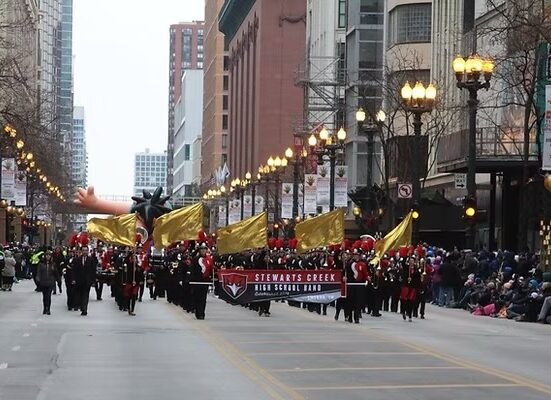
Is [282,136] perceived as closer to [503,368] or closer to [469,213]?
[469,213]

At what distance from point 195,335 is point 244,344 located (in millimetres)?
2535

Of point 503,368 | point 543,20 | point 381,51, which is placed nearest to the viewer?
point 503,368

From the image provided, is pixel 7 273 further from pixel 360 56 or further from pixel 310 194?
pixel 360 56

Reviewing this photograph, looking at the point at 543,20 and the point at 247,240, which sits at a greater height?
the point at 543,20

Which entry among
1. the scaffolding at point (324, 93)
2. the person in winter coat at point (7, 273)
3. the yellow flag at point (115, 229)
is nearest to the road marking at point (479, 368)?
the yellow flag at point (115, 229)

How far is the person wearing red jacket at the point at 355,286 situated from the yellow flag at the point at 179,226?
20.0ft

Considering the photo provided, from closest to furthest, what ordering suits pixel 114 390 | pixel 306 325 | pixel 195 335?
1. pixel 114 390
2. pixel 195 335
3. pixel 306 325

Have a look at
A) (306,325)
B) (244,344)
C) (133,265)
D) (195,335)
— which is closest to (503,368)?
(244,344)

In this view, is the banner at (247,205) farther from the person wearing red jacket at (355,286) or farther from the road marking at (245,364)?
the road marking at (245,364)

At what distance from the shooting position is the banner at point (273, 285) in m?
33.1

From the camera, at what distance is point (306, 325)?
1164 inches

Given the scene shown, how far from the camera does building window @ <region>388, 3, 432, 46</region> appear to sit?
7050 cm

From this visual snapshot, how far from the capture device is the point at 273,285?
33.3 m

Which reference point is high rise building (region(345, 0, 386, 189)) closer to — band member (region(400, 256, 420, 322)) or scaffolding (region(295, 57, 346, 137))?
scaffolding (region(295, 57, 346, 137))
